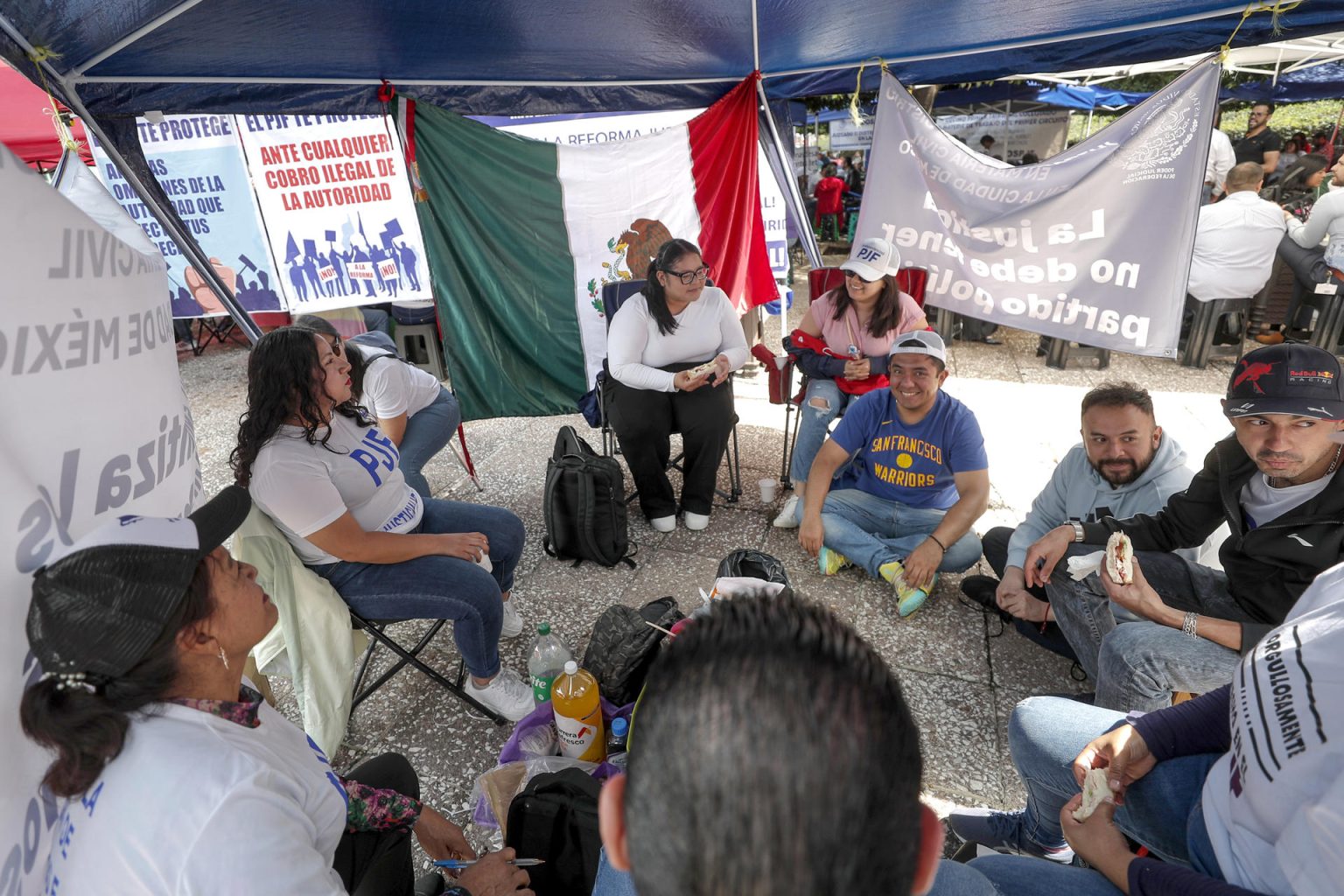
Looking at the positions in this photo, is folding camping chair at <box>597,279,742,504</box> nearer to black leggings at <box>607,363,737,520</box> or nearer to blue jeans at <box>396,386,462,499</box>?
black leggings at <box>607,363,737,520</box>

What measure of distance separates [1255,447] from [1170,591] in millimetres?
618

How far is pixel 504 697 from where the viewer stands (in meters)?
2.42

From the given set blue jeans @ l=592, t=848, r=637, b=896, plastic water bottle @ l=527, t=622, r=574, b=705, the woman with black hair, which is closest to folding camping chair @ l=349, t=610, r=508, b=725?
plastic water bottle @ l=527, t=622, r=574, b=705

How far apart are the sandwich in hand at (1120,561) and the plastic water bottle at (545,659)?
1767 mm

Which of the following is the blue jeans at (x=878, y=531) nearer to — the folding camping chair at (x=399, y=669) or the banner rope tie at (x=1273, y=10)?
the folding camping chair at (x=399, y=669)

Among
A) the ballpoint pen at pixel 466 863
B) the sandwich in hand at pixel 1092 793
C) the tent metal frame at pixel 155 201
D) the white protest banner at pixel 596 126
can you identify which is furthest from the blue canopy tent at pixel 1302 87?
the ballpoint pen at pixel 466 863

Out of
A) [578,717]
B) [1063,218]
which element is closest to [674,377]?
[578,717]

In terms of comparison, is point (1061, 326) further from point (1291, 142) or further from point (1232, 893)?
point (1291, 142)

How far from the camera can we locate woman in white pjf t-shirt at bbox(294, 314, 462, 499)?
10.6ft

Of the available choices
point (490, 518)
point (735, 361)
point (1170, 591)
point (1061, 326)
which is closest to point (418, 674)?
point (490, 518)

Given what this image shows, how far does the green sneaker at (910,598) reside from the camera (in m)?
2.85

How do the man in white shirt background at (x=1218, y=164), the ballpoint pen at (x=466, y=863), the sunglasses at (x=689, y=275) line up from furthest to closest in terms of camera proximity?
the man in white shirt background at (x=1218, y=164), the sunglasses at (x=689, y=275), the ballpoint pen at (x=466, y=863)

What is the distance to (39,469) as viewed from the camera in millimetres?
1030

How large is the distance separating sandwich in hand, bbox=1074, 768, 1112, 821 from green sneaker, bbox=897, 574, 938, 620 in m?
1.40
